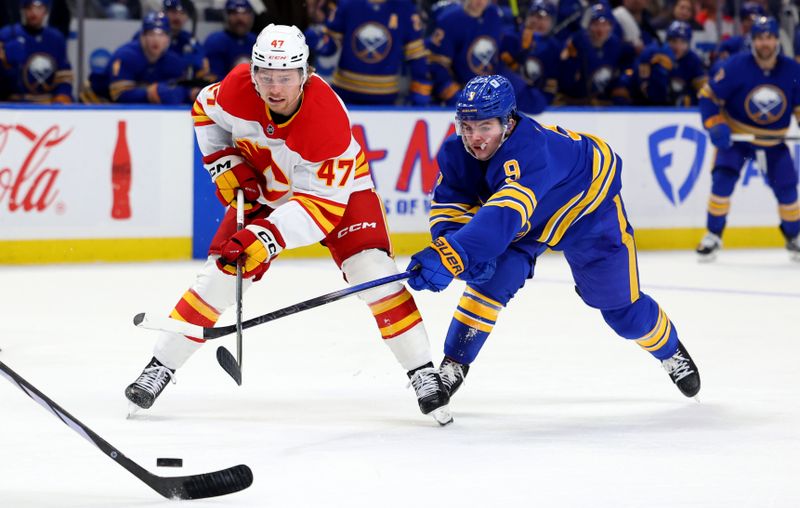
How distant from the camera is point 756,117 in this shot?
25.2 ft

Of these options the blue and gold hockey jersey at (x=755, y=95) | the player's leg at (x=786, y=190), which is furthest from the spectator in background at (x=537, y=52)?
the player's leg at (x=786, y=190)

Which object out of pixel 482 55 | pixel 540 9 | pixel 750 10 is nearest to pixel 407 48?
pixel 482 55

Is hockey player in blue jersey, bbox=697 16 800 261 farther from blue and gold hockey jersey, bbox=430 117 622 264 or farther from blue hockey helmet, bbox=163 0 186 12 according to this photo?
blue and gold hockey jersey, bbox=430 117 622 264

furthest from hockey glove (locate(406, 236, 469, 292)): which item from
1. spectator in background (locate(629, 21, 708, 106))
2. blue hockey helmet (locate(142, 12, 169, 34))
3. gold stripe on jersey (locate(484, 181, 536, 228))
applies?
spectator in background (locate(629, 21, 708, 106))

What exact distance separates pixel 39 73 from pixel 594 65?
3583mm

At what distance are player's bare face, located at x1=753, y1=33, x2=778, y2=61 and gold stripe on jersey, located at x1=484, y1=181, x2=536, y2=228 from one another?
460 cm

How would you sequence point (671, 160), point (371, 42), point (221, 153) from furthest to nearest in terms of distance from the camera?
1. point (671, 160)
2. point (371, 42)
3. point (221, 153)

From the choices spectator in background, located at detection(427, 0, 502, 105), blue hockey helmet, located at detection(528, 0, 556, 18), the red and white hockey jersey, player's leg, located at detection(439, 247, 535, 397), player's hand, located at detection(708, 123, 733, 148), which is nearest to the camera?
the red and white hockey jersey

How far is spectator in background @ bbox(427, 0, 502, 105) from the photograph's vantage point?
8.10 metres

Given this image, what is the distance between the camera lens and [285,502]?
2.78 metres

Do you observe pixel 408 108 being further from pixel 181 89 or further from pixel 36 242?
pixel 36 242

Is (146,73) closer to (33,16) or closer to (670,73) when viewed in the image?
(33,16)

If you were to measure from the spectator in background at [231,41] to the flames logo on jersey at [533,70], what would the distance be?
185 cm

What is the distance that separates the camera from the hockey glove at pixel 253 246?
3.40 metres
